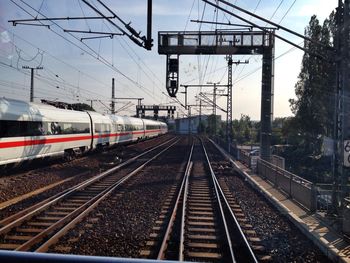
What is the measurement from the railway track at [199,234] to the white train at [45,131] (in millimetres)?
6305

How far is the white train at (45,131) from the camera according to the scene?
14477 millimetres

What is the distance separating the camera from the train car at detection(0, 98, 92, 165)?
1434cm

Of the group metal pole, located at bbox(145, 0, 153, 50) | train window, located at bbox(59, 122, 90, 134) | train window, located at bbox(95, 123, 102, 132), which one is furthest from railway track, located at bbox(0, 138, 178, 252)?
train window, located at bbox(95, 123, 102, 132)

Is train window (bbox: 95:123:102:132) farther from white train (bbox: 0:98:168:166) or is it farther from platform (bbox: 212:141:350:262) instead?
platform (bbox: 212:141:350:262)

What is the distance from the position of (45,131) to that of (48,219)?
30.4 feet

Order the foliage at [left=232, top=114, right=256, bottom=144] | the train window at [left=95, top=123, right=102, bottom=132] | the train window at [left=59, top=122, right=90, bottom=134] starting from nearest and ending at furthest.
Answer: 1. the train window at [left=59, top=122, right=90, bottom=134]
2. the train window at [left=95, top=123, right=102, bottom=132]
3. the foliage at [left=232, top=114, right=256, bottom=144]

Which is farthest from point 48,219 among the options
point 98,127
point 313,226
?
point 98,127

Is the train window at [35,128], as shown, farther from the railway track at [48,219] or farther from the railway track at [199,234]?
the railway track at [199,234]

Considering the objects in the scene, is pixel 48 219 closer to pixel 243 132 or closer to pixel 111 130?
pixel 111 130

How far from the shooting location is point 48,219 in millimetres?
9438

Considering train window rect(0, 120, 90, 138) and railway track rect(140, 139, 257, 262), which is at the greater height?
train window rect(0, 120, 90, 138)

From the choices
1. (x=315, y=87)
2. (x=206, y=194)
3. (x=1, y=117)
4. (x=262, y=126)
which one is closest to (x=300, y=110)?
(x=315, y=87)

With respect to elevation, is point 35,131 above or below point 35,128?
below

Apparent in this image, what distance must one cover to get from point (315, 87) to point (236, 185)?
27447 mm
